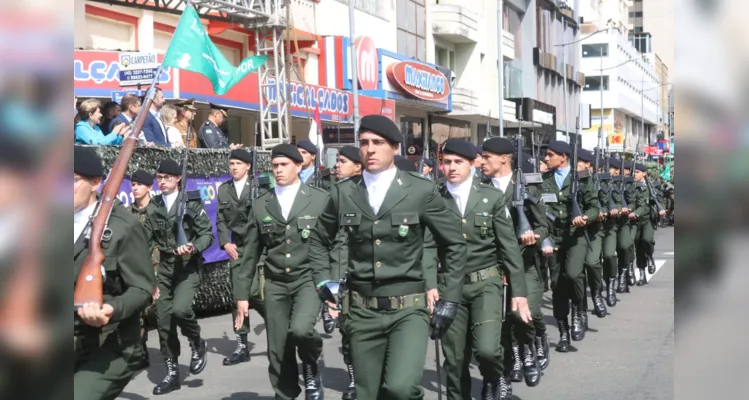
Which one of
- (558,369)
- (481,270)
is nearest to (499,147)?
(481,270)

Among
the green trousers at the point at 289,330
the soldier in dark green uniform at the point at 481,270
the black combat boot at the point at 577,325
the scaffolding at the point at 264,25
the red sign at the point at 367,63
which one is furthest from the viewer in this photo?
the red sign at the point at 367,63

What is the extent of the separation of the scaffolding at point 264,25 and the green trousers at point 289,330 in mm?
12169

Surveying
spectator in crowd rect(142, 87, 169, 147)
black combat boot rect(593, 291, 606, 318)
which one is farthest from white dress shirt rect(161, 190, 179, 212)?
black combat boot rect(593, 291, 606, 318)

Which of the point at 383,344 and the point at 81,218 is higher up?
the point at 81,218

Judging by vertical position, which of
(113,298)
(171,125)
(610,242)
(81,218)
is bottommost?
(610,242)

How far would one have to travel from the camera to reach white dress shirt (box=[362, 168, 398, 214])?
5.88m

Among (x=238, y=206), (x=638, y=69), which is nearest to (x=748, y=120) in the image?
(x=238, y=206)

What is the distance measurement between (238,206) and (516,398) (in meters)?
4.06

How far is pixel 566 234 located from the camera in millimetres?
10727

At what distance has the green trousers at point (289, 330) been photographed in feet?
23.5

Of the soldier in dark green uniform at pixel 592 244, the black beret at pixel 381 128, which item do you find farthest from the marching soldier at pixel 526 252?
the black beret at pixel 381 128

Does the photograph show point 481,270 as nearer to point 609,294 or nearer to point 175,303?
point 175,303

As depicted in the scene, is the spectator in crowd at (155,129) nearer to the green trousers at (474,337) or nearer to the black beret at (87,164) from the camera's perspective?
the green trousers at (474,337)

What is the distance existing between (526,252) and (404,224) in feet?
10.8
